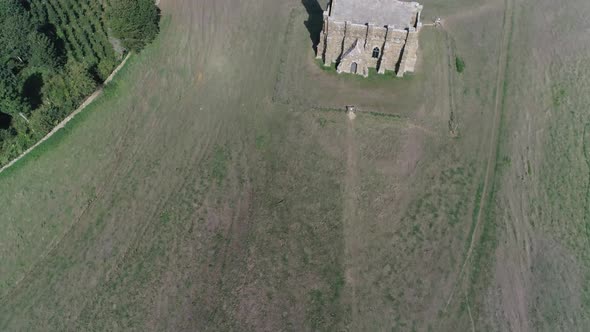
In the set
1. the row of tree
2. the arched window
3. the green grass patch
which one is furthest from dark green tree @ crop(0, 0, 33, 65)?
the green grass patch

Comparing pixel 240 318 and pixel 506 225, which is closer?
pixel 240 318

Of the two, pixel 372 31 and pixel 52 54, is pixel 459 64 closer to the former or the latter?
pixel 372 31

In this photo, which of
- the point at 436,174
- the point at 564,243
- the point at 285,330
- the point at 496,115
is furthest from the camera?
the point at 496,115

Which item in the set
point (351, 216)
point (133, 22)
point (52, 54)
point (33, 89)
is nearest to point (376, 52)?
point (351, 216)

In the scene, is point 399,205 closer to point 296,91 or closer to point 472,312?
point 472,312

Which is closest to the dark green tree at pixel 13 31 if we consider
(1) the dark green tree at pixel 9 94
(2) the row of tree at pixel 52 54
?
(2) the row of tree at pixel 52 54

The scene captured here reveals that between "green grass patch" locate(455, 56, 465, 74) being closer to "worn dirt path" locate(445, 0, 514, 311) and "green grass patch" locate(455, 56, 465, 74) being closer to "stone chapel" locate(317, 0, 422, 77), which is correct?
"worn dirt path" locate(445, 0, 514, 311)

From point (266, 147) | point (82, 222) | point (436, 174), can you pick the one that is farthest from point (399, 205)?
point (82, 222)
